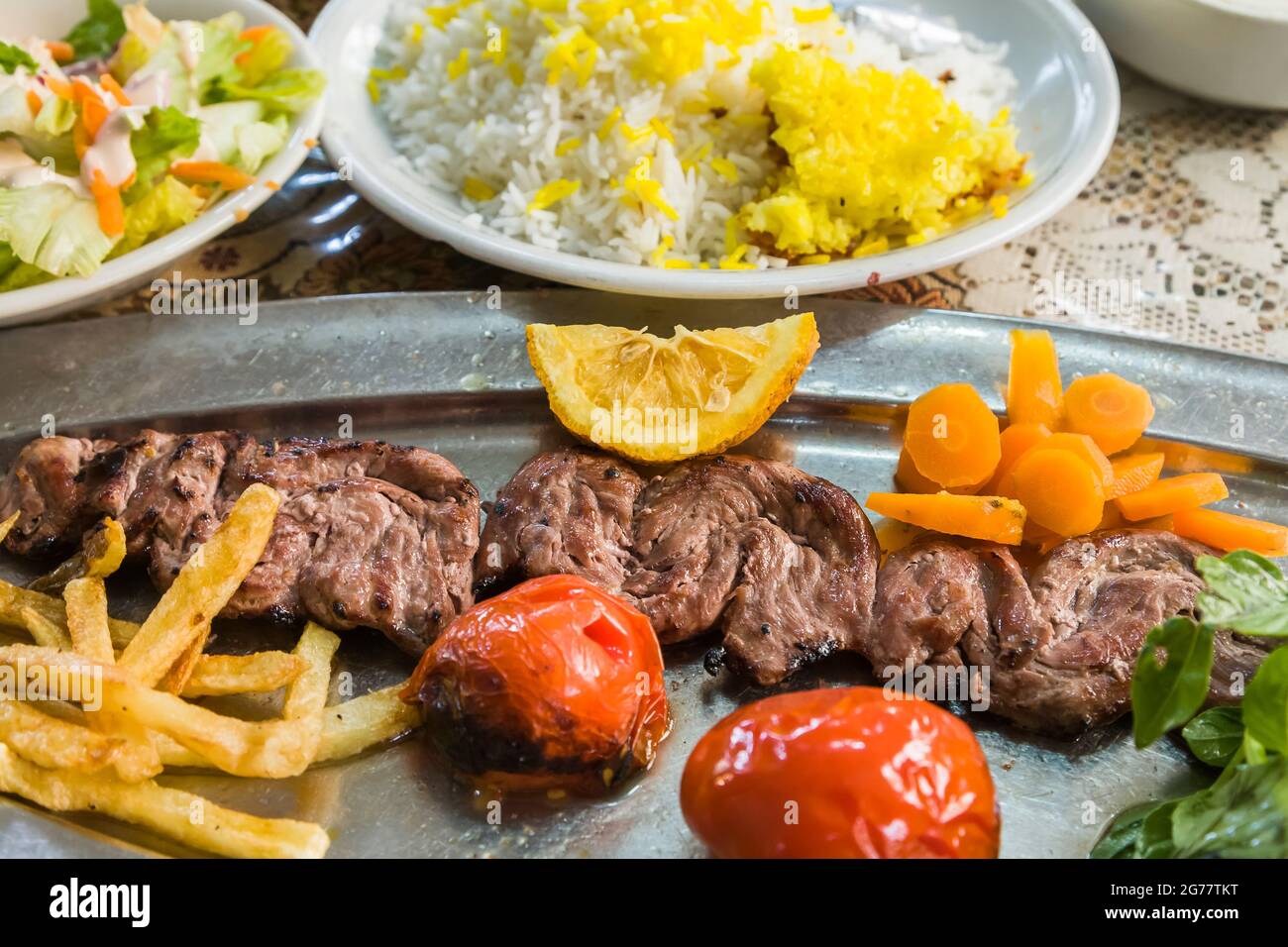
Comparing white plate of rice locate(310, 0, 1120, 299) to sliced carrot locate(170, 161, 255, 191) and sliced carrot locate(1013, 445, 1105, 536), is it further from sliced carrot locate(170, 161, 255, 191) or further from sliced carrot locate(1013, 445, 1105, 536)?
sliced carrot locate(1013, 445, 1105, 536)

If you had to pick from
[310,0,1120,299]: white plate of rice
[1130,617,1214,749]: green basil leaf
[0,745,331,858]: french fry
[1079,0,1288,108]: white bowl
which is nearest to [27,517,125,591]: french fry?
[0,745,331,858]: french fry

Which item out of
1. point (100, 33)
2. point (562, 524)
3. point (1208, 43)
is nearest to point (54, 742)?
point (562, 524)

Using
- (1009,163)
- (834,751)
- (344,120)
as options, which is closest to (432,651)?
(834,751)

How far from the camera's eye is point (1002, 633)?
2.54 meters

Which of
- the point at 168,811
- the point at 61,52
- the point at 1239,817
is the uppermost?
the point at 61,52

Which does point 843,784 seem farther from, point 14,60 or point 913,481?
point 14,60

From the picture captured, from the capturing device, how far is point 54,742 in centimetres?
216

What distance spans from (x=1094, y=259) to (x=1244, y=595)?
87.0 inches

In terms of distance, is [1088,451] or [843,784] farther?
[1088,451]

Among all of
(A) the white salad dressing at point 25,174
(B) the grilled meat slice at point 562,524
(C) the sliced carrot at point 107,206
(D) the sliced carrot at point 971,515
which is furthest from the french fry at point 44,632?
(D) the sliced carrot at point 971,515

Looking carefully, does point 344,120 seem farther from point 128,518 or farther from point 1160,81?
point 1160,81

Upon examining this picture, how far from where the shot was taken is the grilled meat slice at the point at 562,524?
104 inches

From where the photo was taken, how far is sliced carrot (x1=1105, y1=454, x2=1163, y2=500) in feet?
9.34

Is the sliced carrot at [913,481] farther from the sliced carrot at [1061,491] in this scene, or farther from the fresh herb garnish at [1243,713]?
the fresh herb garnish at [1243,713]
